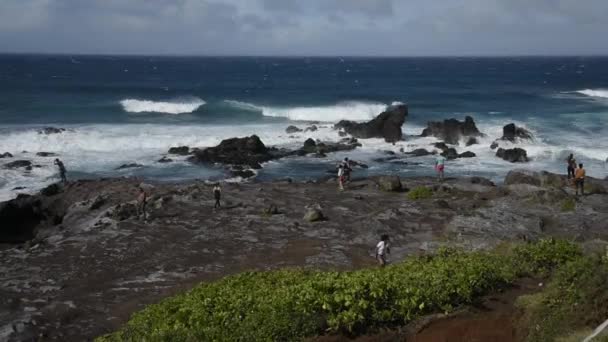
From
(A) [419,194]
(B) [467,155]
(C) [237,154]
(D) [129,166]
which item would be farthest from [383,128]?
(A) [419,194]

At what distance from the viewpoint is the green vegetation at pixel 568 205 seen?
22781mm

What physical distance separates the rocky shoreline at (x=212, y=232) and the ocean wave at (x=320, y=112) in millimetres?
40441

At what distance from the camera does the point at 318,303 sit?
11.7m

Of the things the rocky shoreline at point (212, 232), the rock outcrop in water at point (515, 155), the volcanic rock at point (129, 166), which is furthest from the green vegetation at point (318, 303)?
the rock outcrop in water at point (515, 155)

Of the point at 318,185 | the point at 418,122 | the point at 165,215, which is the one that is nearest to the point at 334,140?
the point at 418,122

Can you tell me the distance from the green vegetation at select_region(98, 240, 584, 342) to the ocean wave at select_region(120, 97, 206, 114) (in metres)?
57.5

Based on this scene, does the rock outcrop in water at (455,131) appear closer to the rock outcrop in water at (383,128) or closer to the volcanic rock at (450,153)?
the rock outcrop in water at (383,128)

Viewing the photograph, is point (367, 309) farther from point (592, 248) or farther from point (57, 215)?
point (57, 215)

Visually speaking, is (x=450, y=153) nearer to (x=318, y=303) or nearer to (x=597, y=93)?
(x=318, y=303)

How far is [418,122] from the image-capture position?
62219 mm

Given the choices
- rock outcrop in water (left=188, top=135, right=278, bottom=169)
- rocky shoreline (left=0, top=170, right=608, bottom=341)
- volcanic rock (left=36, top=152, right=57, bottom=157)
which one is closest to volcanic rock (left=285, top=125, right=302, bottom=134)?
rock outcrop in water (left=188, top=135, right=278, bottom=169)

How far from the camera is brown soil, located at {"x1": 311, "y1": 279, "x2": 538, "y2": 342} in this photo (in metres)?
11.3

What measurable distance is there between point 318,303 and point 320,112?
59.7 metres

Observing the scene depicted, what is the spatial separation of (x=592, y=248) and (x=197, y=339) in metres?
10.7
